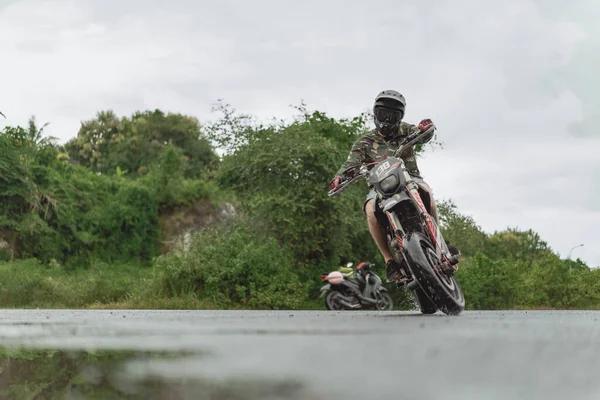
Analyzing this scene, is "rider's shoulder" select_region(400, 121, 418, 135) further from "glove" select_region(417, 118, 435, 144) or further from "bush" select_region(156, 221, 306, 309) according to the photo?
"bush" select_region(156, 221, 306, 309)

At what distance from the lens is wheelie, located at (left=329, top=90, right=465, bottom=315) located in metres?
6.61

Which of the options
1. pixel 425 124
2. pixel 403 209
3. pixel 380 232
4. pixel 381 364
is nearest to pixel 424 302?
pixel 380 232

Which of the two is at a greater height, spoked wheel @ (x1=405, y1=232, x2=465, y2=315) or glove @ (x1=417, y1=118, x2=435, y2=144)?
glove @ (x1=417, y1=118, x2=435, y2=144)

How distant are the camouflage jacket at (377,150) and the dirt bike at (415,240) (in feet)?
0.87

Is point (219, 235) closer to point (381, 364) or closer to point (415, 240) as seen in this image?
point (415, 240)

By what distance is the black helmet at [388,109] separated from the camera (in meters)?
7.18

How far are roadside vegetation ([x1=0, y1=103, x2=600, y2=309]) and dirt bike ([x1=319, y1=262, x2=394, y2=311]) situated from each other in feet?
2.36

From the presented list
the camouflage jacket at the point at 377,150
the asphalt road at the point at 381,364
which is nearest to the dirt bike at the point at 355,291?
the camouflage jacket at the point at 377,150

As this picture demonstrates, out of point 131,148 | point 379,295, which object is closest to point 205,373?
point 379,295

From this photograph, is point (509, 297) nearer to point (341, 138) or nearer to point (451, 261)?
point (341, 138)

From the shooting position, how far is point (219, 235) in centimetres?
2206

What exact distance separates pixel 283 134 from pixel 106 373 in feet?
69.4

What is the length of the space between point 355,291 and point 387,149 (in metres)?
11.8

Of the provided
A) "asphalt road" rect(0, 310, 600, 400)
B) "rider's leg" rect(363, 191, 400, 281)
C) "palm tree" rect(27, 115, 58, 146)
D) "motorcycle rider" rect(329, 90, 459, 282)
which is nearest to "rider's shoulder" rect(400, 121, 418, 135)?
"motorcycle rider" rect(329, 90, 459, 282)
